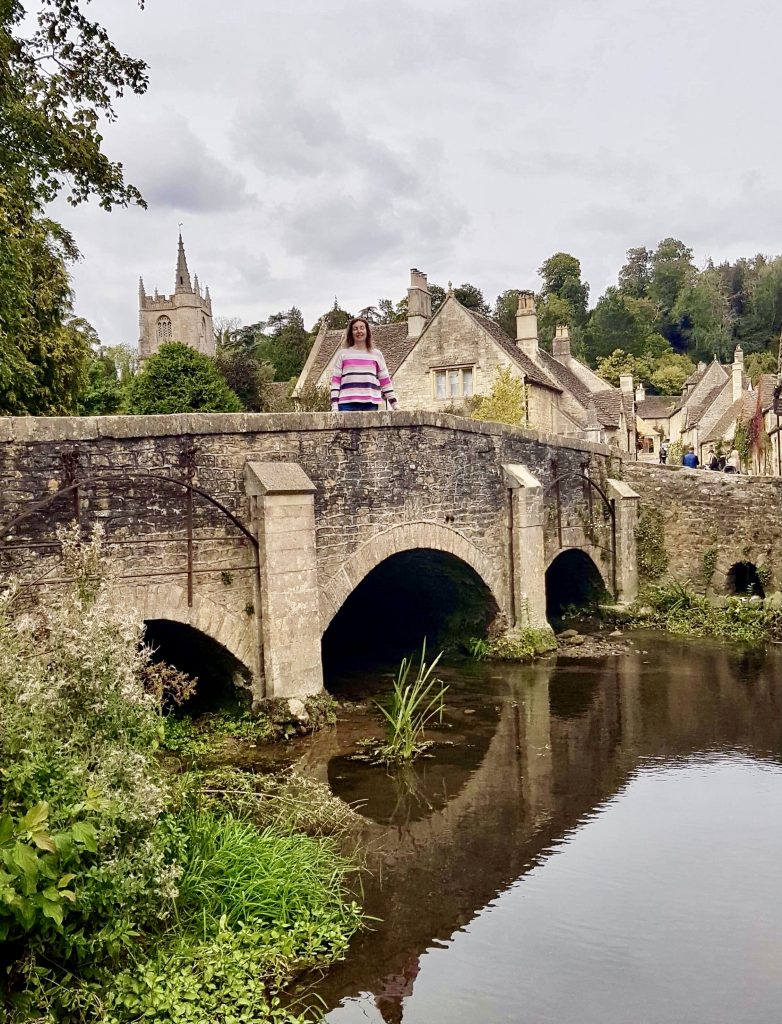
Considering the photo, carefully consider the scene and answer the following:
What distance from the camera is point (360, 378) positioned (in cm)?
1128

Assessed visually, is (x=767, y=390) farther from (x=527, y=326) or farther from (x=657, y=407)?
(x=657, y=407)

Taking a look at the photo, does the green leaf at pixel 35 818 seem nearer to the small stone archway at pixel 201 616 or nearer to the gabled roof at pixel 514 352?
the small stone archway at pixel 201 616

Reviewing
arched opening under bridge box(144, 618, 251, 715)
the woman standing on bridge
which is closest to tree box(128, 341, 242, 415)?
the woman standing on bridge

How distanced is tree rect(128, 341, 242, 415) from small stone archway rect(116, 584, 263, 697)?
15157 mm

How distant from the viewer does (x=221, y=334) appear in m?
71.7

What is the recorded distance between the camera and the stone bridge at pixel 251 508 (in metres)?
7.92

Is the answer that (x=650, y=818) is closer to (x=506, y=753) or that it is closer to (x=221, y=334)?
(x=506, y=753)

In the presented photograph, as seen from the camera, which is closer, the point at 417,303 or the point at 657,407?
the point at 417,303

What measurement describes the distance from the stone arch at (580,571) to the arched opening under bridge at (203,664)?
817 cm

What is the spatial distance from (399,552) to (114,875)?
7445 millimetres

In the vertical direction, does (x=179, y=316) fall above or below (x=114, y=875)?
above

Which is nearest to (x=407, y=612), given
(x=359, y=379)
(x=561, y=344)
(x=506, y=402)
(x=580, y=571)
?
(x=580, y=571)

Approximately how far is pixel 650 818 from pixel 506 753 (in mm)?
2063

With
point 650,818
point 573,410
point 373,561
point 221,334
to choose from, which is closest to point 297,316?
point 221,334
